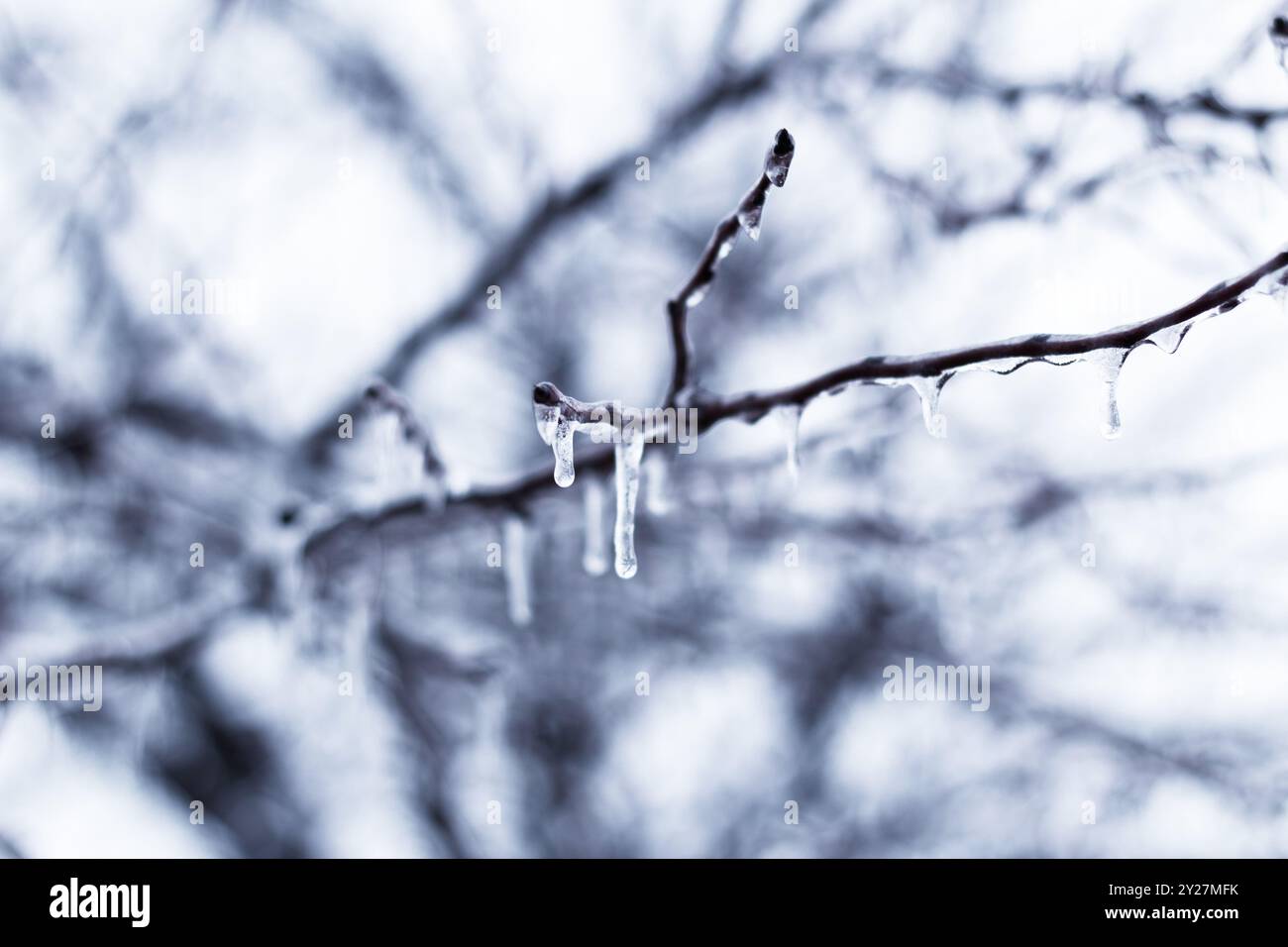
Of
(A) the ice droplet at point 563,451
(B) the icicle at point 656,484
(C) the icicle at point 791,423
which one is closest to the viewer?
(A) the ice droplet at point 563,451

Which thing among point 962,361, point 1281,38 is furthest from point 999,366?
point 1281,38

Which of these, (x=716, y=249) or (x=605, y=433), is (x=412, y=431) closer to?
(x=605, y=433)

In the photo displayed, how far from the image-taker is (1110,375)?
3.67 feet

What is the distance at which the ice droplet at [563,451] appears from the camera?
1.14 meters

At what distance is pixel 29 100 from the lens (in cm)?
319

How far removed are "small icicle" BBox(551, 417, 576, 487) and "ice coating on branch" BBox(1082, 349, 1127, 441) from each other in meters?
0.67

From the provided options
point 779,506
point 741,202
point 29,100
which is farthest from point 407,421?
point 29,100

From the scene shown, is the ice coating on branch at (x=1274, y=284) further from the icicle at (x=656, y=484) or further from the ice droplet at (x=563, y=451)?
the icicle at (x=656, y=484)

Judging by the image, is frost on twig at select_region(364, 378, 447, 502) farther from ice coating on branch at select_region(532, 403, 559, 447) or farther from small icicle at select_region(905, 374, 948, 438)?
small icicle at select_region(905, 374, 948, 438)

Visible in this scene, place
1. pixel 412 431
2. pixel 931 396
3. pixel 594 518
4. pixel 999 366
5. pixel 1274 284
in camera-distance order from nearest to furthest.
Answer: pixel 1274 284 < pixel 999 366 < pixel 931 396 < pixel 412 431 < pixel 594 518

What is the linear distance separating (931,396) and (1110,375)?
227mm

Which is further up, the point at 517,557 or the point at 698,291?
the point at 698,291

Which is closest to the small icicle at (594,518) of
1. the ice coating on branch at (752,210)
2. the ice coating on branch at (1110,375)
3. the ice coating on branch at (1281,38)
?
the ice coating on branch at (752,210)
